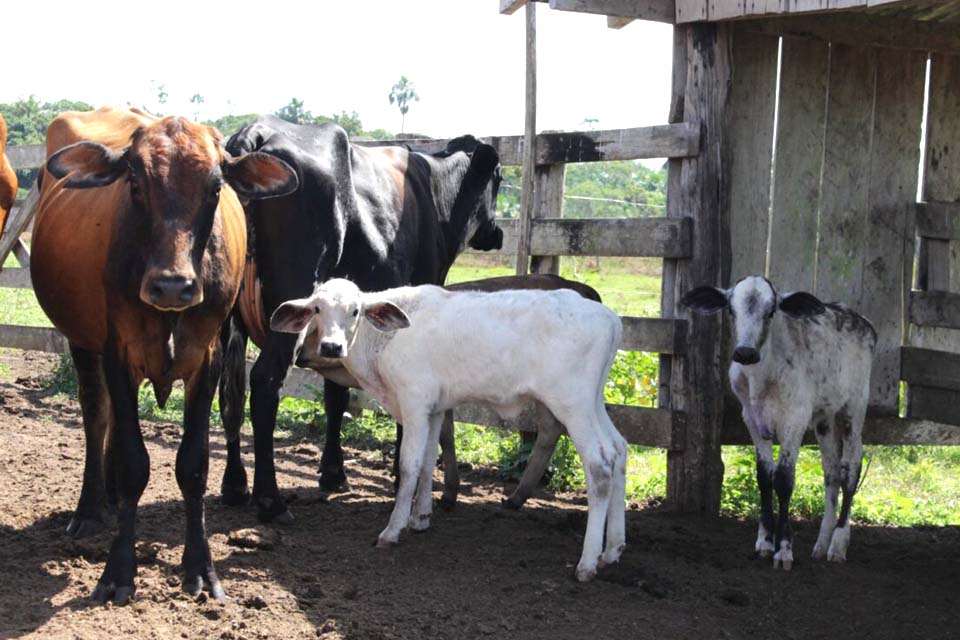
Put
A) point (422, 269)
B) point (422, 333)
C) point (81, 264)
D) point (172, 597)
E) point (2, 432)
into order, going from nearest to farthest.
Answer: point (172, 597)
point (81, 264)
point (422, 333)
point (422, 269)
point (2, 432)

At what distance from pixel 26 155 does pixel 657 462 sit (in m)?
7.51

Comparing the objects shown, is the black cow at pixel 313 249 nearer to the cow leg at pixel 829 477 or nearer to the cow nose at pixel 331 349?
the cow nose at pixel 331 349

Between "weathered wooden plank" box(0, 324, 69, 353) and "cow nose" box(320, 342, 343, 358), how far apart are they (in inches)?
255

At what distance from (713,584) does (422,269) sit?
3.31 meters

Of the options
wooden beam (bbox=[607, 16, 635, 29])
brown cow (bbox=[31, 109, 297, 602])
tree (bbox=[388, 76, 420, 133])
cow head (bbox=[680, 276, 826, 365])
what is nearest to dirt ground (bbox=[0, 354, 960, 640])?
brown cow (bbox=[31, 109, 297, 602])

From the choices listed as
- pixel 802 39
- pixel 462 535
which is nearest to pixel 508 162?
pixel 802 39

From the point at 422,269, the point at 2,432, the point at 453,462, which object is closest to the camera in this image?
the point at 453,462

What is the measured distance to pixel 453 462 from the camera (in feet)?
25.8

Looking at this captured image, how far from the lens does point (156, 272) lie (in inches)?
209

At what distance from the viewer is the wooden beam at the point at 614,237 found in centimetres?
788

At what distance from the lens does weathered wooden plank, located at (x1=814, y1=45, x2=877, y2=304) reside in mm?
8211

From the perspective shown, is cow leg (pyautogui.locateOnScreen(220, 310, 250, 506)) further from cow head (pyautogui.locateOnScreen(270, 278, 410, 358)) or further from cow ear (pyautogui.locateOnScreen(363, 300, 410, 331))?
cow ear (pyautogui.locateOnScreen(363, 300, 410, 331))

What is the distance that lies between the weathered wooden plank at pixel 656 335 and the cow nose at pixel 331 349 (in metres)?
2.20

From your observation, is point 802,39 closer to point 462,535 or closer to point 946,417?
point 946,417
